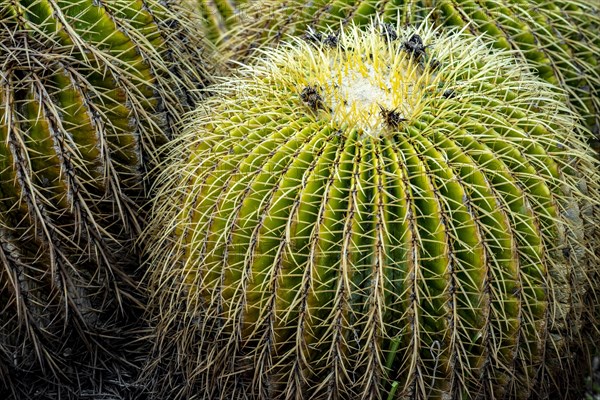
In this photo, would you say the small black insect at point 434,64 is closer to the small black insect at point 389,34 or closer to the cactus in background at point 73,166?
the small black insect at point 389,34

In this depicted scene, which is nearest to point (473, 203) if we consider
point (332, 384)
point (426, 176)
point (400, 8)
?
point (426, 176)

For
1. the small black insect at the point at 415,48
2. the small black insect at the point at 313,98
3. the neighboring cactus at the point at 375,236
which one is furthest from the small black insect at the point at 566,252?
the small black insect at the point at 313,98

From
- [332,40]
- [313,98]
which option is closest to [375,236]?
[313,98]

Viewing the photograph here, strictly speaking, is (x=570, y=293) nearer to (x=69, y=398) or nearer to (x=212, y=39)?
(x=69, y=398)

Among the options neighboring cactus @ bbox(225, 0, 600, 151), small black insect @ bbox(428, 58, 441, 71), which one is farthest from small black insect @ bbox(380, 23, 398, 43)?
neighboring cactus @ bbox(225, 0, 600, 151)

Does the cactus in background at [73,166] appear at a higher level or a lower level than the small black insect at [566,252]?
higher

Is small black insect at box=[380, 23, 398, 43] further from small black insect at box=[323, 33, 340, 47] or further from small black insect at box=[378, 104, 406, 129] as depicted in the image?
small black insect at box=[378, 104, 406, 129]

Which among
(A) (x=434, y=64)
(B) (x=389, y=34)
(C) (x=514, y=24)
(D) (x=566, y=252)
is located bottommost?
(D) (x=566, y=252)

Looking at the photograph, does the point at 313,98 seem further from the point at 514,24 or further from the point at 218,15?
the point at 218,15
